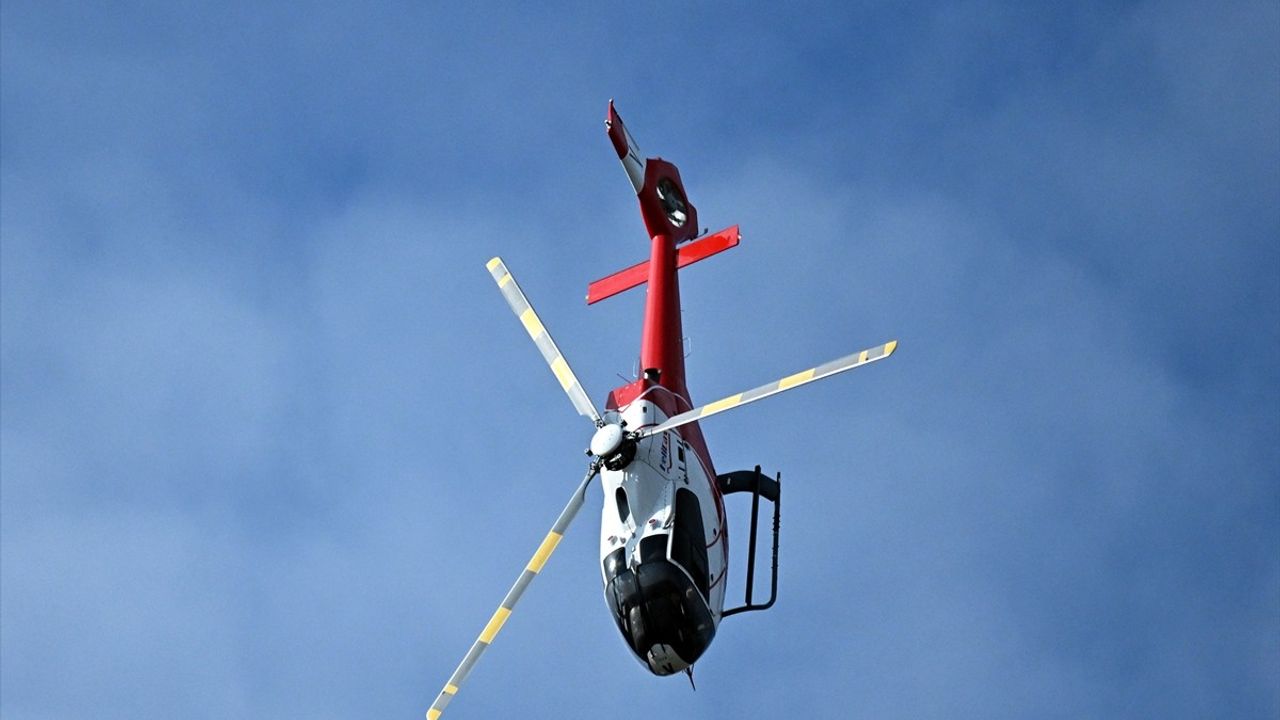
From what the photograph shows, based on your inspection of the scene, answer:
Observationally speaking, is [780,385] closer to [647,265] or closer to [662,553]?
[662,553]

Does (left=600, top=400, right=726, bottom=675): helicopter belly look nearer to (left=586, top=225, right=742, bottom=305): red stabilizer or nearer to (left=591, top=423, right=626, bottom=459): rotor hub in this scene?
(left=591, top=423, right=626, bottom=459): rotor hub

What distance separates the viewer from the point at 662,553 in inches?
1666

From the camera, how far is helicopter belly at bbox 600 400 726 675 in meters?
41.7

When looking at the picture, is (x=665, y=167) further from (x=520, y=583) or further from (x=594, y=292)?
(x=520, y=583)

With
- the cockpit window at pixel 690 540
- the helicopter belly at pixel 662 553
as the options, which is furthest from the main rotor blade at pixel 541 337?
the cockpit window at pixel 690 540

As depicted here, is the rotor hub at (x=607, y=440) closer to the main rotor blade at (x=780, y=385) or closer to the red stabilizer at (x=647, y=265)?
the main rotor blade at (x=780, y=385)

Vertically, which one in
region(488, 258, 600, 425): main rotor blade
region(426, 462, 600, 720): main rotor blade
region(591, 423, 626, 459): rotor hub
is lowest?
region(426, 462, 600, 720): main rotor blade

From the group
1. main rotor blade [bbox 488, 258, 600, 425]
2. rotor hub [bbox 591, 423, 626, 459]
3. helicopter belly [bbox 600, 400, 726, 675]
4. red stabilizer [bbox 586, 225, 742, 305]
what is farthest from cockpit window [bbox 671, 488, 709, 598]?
red stabilizer [bbox 586, 225, 742, 305]

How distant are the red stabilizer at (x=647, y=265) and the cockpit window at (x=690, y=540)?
39.0 feet

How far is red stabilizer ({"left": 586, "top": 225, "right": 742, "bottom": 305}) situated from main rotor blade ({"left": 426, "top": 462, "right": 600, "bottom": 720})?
12.1 metres

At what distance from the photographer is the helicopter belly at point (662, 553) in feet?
137

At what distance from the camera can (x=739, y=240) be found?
5359cm

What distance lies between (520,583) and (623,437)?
4676 mm

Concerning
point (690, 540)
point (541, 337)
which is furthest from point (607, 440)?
point (541, 337)
